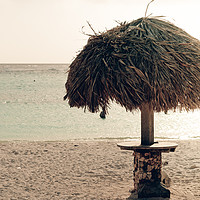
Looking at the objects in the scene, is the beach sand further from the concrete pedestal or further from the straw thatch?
the straw thatch

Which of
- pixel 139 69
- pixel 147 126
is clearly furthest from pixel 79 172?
pixel 139 69

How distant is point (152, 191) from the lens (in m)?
5.89

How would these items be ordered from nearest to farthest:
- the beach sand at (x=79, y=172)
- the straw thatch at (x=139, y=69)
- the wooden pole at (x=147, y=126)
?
the straw thatch at (x=139, y=69)
the wooden pole at (x=147, y=126)
the beach sand at (x=79, y=172)

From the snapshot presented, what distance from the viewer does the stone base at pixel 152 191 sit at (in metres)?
5.89

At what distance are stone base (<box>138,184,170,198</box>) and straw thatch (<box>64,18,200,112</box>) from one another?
142 cm

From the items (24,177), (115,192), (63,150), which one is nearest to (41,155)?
(63,150)

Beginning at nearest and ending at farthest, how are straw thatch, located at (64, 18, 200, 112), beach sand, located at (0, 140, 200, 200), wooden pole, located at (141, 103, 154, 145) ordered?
straw thatch, located at (64, 18, 200, 112)
wooden pole, located at (141, 103, 154, 145)
beach sand, located at (0, 140, 200, 200)

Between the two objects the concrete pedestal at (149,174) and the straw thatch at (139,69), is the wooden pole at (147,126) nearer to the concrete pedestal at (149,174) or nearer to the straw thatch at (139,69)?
the concrete pedestal at (149,174)

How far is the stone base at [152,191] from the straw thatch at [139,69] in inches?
56.0

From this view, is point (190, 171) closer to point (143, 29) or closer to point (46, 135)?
point (143, 29)

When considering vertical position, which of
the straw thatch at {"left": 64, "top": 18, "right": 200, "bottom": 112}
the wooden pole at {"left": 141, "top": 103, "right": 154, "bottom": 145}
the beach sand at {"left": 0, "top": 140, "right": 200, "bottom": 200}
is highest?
the straw thatch at {"left": 64, "top": 18, "right": 200, "bottom": 112}

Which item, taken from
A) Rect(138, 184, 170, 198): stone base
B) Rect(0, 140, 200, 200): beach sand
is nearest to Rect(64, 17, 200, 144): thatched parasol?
Rect(138, 184, 170, 198): stone base

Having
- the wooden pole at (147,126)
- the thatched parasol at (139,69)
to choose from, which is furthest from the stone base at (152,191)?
the thatched parasol at (139,69)

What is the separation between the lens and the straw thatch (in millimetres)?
5086
